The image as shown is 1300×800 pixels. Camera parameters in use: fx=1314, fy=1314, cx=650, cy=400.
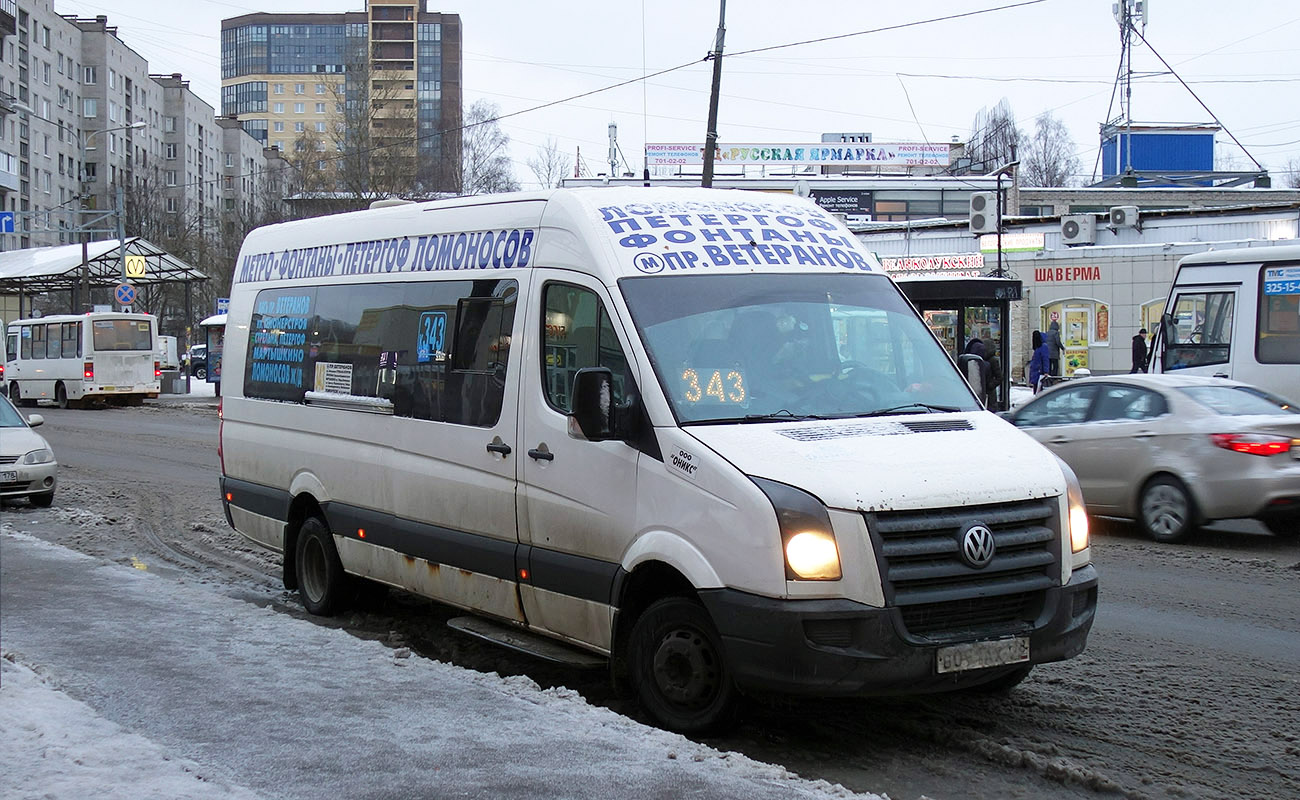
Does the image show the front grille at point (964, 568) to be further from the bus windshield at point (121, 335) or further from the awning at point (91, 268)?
the awning at point (91, 268)

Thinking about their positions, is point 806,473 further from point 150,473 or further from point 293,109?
point 293,109

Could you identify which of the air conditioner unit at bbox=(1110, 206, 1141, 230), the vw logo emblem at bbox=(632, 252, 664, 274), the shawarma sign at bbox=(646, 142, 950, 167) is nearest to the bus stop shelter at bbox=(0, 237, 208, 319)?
the shawarma sign at bbox=(646, 142, 950, 167)

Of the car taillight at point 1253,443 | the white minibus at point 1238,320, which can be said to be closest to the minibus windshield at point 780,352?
the car taillight at point 1253,443

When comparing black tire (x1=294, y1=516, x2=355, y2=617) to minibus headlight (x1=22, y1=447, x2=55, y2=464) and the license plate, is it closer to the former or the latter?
the license plate

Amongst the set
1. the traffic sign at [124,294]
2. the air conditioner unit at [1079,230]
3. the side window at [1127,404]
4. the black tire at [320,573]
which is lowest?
the black tire at [320,573]

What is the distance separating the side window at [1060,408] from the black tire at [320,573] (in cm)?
758

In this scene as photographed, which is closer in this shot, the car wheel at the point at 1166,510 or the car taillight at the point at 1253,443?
the car taillight at the point at 1253,443

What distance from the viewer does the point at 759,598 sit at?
5215 millimetres

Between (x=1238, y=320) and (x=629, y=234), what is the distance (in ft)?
44.6

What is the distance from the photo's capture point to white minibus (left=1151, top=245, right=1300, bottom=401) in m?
17.1

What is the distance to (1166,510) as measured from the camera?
1199cm

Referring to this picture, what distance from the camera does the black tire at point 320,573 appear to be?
8.59 meters

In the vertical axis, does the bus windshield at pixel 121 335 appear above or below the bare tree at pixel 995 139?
below

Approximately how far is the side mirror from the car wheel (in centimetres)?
783
